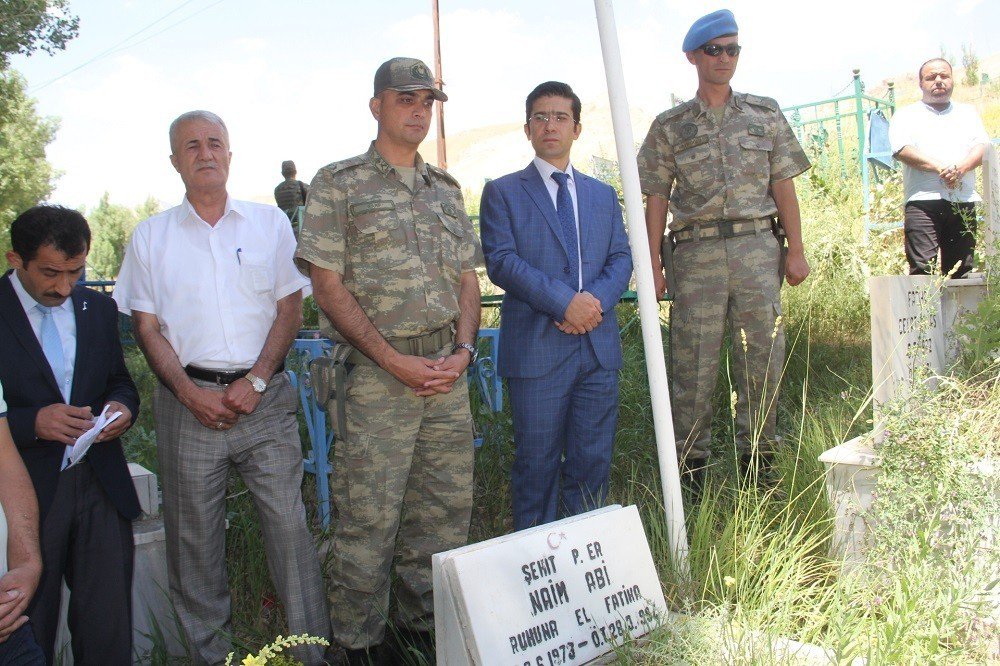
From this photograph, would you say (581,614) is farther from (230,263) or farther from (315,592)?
(230,263)

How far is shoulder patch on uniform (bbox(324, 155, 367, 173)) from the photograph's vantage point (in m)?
2.92

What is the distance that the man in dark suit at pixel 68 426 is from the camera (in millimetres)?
2623

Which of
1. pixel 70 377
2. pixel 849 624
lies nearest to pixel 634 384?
pixel 849 624

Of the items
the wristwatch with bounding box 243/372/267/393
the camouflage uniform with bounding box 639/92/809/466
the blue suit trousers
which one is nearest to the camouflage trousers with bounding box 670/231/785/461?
the camouflage uniform with bounding box 639/92/809/466

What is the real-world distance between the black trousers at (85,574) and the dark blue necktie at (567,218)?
1873 millimetres

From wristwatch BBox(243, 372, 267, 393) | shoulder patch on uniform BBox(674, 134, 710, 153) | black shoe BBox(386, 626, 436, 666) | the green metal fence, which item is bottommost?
black shoe BBox(386, 626, 436, 666)

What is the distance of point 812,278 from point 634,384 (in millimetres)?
2169

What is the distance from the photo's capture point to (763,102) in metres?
3.88

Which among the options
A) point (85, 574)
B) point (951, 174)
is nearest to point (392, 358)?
point (85, 574)

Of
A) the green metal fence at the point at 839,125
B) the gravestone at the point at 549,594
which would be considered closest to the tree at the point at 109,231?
the green metal fence at the point at 839,125

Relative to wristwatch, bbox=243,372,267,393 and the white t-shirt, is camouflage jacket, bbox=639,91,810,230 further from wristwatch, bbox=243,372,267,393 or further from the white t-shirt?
wristwatch, bbox=243,372,267,393

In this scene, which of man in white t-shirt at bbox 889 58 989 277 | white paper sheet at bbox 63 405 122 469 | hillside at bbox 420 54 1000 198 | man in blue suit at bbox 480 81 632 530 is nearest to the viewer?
white paper sheet at bbox 63 405 122 469

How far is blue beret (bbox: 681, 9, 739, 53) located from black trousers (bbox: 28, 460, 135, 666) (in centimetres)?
297

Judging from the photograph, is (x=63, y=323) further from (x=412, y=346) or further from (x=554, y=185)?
(x=554, y=185)
